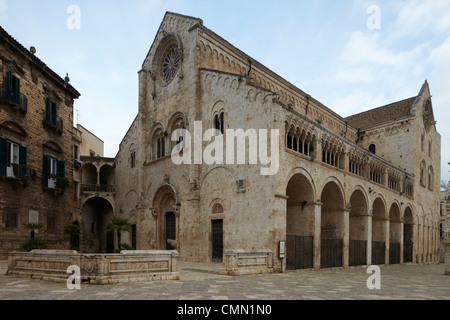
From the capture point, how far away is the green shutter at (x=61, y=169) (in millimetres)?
21938

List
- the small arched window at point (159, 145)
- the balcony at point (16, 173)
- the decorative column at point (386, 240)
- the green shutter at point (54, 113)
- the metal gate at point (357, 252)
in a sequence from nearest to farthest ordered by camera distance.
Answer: the balcony at point (16, 173)
the green shutter at point (54, 113)
the metal gate at point (357, 252)
the small arched window at point (159, 145)
the decorative column at point (386, 240)

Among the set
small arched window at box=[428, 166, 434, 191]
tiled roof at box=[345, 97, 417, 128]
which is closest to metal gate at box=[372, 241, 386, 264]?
tiled roof at box=[345, 97, 417, 128]

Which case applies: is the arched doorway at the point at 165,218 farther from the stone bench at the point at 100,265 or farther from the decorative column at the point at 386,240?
the decorative column at the point at 386,240

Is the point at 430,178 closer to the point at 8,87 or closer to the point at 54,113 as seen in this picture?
the point at 54,113

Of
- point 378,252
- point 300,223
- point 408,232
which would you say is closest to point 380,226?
point 378,252

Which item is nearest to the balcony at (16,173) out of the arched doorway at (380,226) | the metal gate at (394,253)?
the arched doorway at (380,226)

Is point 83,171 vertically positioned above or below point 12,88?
below

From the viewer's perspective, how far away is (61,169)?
875 inches

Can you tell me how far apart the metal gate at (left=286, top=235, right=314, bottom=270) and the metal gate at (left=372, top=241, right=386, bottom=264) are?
972cm

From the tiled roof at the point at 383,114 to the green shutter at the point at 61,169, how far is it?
96.9ft

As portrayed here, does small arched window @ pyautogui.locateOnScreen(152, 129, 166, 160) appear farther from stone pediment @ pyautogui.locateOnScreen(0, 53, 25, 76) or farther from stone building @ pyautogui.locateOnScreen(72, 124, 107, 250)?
stone pediment @ pyautogui.locateOnScreen(0, 53, 25, 76)

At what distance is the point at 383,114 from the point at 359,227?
1761cm

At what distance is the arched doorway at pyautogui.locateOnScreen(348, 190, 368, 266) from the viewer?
2359 centimetres
